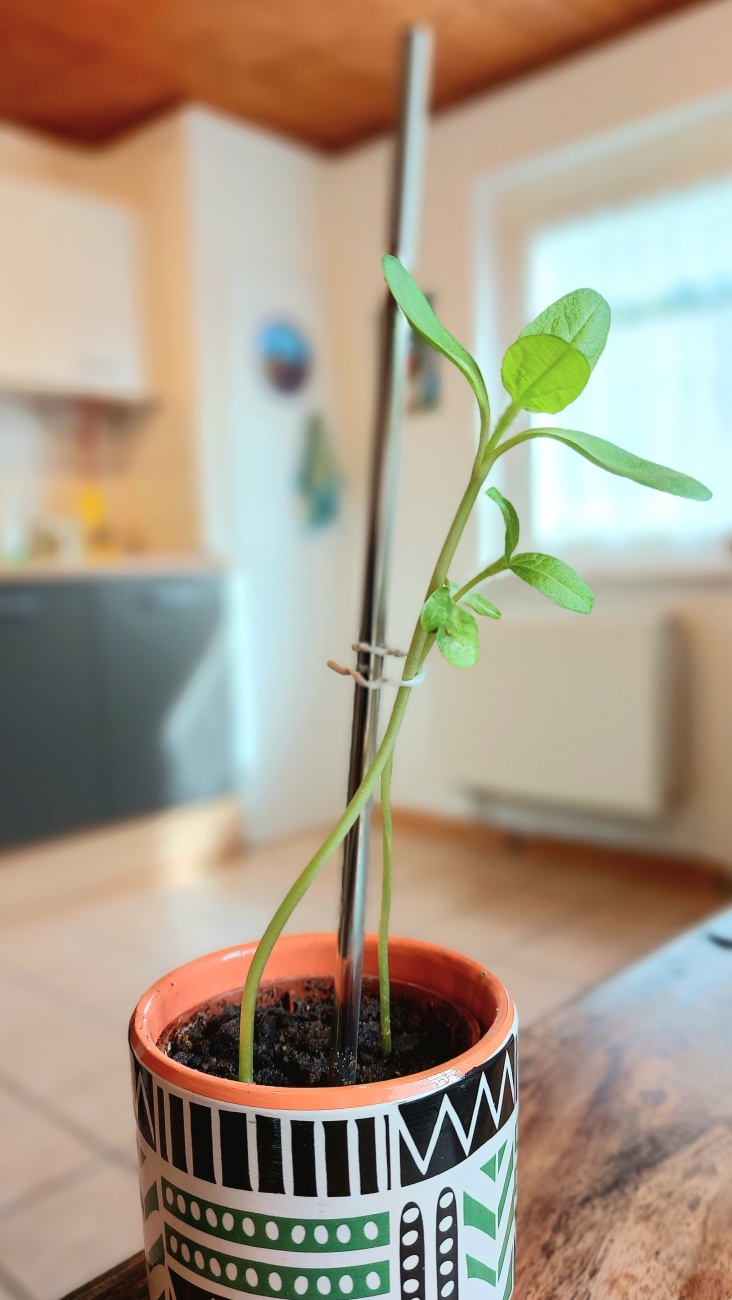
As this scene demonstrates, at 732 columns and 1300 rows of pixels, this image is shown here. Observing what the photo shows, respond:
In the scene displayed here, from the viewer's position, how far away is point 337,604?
11.5ft

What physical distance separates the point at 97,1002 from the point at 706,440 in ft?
6.92

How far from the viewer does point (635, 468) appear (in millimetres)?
330

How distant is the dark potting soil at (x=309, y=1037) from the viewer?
1.22 feet

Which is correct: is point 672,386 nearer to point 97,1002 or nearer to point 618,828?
point 618,828

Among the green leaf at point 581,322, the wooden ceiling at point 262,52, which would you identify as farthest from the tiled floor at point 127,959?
the wooden ceiling at point 262,52

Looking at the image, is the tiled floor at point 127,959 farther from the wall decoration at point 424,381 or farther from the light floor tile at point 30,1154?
the wall decoration at point 424,381

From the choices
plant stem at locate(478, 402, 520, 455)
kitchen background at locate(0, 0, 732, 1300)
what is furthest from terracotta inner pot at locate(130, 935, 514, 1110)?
kitchen background at locate(0, 0, 732, 1300)

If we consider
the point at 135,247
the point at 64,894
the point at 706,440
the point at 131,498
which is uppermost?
the point at 135,247

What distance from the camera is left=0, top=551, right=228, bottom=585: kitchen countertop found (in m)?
2.50

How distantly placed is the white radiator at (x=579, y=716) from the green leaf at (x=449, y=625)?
235 centimetres

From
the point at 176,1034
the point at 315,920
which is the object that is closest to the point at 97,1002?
the point at 315,920

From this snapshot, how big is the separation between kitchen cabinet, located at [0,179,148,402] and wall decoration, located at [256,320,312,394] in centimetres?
41

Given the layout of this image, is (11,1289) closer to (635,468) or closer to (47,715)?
(635,468)

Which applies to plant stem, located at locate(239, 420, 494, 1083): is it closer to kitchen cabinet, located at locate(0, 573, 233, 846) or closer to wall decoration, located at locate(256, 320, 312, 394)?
kitchen cabinet, located at locate(0, 573, 233, 846)
